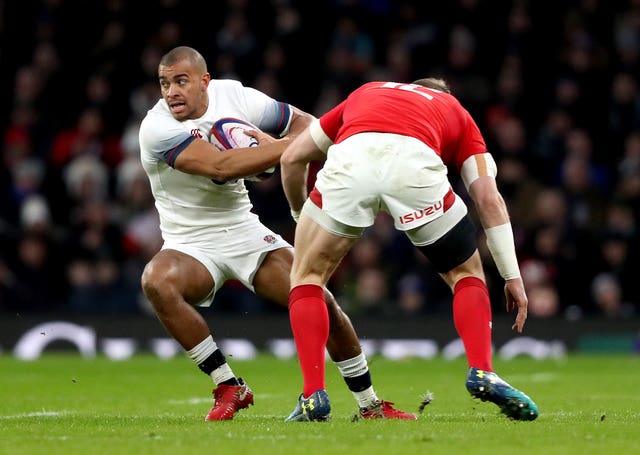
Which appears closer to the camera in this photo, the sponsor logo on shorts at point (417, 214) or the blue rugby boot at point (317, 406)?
the sponsor logo on shorts at point (417, 214)

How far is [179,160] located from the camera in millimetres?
7066

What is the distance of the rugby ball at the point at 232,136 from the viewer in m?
7.32

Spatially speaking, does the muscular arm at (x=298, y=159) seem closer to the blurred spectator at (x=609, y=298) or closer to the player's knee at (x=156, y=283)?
the player's knee at (x=156, y=283)

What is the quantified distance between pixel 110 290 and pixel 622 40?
7.91 m

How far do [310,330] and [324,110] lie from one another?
10131mm

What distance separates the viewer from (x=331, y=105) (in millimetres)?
16469

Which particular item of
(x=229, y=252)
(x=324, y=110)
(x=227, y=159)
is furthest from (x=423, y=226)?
(x=324, y=110)

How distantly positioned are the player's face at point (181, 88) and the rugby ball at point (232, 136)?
18cm

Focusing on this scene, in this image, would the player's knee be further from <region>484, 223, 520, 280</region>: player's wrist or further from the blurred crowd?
the blurred crowd

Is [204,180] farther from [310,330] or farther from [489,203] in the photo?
[489,203]

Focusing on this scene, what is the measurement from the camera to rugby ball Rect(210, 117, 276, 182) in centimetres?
732

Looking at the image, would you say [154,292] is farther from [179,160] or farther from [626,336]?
[626,336]

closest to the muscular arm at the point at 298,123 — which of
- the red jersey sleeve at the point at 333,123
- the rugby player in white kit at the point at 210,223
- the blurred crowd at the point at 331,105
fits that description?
the rugby player in white kit at the point at 210,223

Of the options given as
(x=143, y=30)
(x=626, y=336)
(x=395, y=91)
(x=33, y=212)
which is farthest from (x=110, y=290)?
(x=395, y=91)
